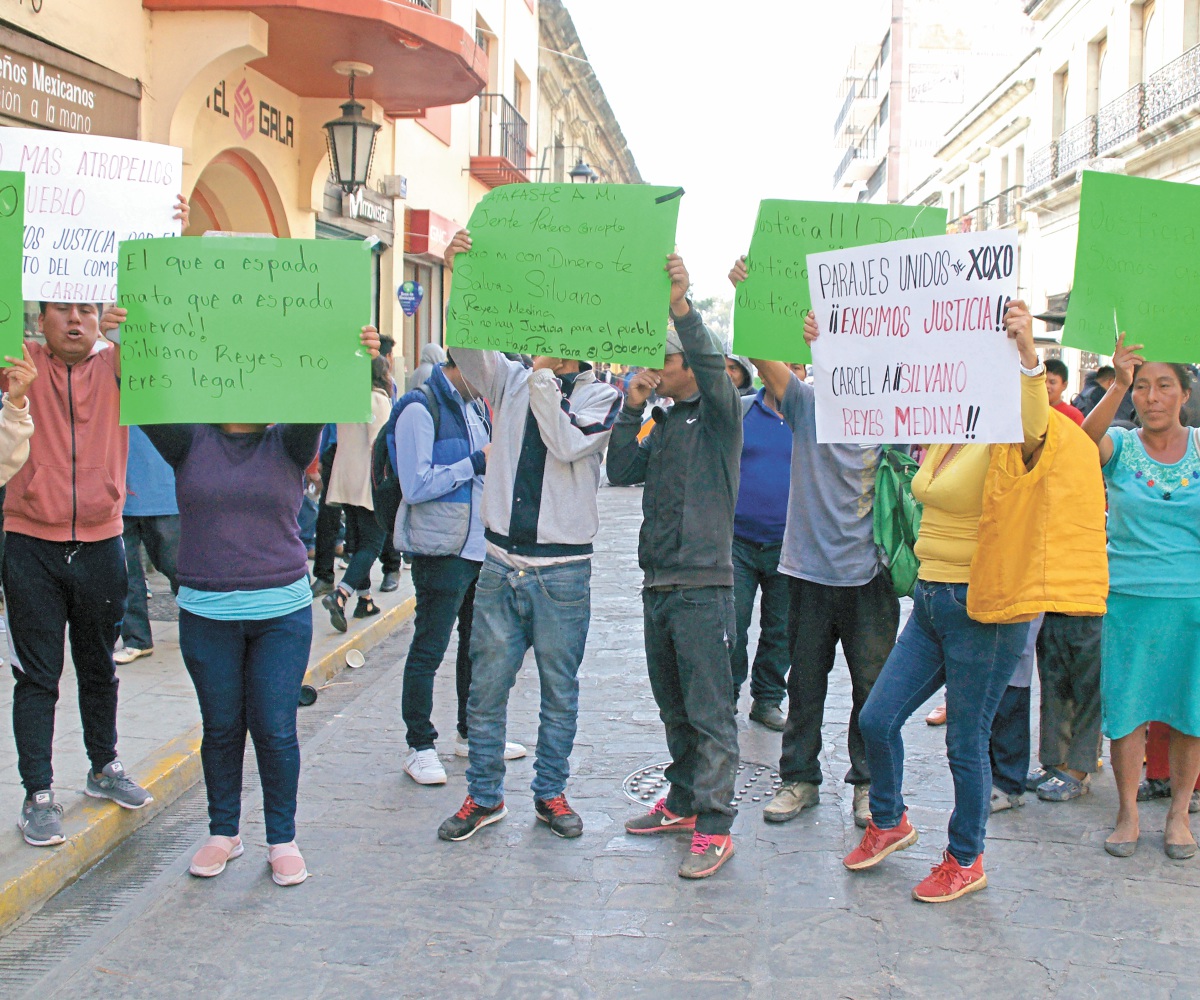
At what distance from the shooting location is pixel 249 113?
39.1 feet

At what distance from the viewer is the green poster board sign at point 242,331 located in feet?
13.6

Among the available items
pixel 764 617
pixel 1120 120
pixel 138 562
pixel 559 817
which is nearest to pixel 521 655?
pixel 559 817

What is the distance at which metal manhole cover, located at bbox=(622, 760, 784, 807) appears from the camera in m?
5.30

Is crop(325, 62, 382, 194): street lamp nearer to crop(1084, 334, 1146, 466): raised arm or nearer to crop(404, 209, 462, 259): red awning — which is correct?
crop(404, 209, 462, 259): red awning

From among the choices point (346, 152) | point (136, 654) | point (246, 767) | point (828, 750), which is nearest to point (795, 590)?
point (828, 750)

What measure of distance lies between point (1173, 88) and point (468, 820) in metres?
22.5

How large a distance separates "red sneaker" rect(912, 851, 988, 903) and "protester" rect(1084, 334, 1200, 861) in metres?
0.78

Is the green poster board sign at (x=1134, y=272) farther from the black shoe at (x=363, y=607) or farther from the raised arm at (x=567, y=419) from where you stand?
the black shoe at (x=363, y=607)

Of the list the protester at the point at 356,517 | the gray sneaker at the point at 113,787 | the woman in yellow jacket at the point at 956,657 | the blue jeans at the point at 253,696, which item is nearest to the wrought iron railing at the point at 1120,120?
the protester at the point at 356,517

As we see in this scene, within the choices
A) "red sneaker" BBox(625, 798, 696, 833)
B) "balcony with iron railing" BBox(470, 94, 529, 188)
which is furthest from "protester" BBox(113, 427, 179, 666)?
"balcony with iron railing" BBox(470, 94, 529, 188)

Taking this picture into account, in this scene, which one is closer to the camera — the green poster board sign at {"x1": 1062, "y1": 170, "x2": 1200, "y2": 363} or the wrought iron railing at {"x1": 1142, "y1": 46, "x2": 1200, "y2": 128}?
the green poster board sign at {"x1": 1062, "y1": 170, "x2": 1200, "y2": 363}

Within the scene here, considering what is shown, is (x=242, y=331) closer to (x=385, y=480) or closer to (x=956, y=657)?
(x=385, y=480)

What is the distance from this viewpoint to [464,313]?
4590mm

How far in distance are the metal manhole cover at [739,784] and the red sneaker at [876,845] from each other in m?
0.72
